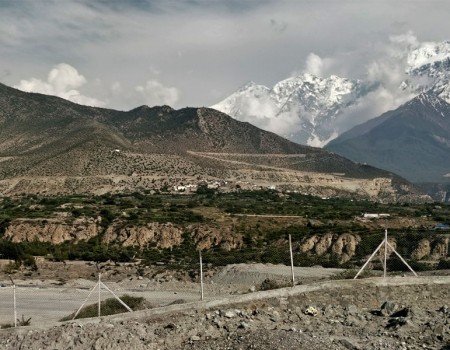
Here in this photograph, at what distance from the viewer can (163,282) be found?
3347 cm

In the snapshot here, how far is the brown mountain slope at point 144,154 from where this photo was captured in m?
115

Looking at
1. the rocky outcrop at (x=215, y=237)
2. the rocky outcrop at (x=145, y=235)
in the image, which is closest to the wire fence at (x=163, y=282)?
the rocky outcrop at (x=215, y=237)

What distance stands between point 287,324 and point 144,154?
399 feet

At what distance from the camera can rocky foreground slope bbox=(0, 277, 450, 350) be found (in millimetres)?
14359

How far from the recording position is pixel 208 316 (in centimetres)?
1641

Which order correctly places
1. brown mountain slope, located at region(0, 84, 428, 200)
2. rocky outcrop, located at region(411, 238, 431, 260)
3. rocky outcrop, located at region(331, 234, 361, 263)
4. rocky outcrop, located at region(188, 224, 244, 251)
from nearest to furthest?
rocky outcrop, located at region(411, 238, 431, 260) → rocky outcrop, located at region(331, 234, 361, 263) → rocky outcrop, located at region(188, 224, 244, 251) → brown mountain slope, located at region(0, 84, 428, 200)

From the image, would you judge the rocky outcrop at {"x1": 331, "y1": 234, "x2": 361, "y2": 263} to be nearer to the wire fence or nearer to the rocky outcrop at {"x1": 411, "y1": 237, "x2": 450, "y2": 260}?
the wire fence

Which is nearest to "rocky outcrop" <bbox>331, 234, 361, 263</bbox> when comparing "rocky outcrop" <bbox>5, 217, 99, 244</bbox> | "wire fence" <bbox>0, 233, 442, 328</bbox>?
"wire fence" <bbox>0, 233, 442, 328</bbox>

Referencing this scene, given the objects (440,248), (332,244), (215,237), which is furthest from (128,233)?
(440,248)

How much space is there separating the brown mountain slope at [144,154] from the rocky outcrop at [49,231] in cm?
5292

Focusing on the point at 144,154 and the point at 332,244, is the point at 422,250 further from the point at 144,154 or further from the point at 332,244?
the point at 144,154

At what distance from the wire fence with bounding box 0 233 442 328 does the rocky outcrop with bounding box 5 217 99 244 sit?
14.5 m

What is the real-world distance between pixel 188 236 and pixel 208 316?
3725cm

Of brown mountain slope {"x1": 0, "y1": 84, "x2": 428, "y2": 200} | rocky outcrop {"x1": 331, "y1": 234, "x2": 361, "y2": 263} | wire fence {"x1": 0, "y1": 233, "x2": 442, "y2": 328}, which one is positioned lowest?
wire fence {"x1": 0, "y1": 233, "x2": 442, "y2": 328}
